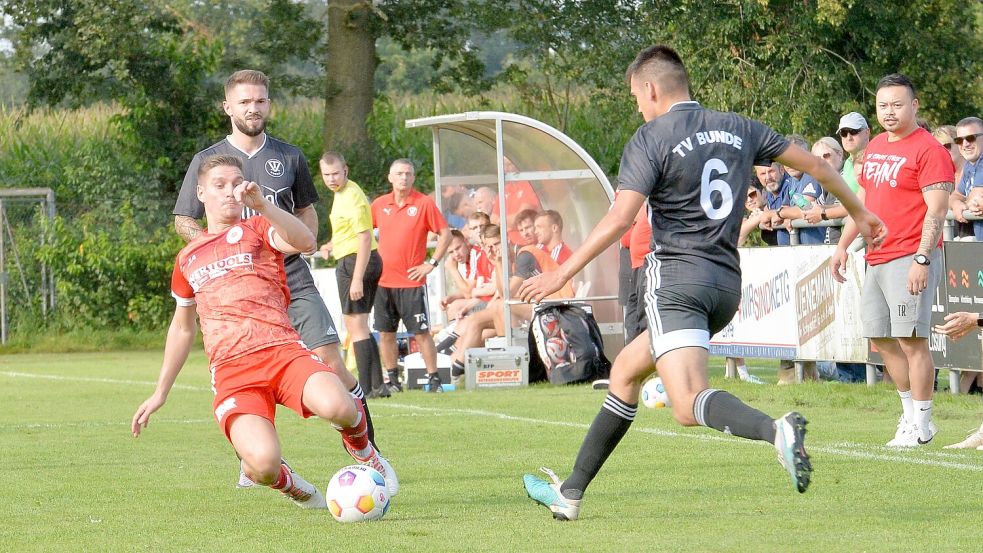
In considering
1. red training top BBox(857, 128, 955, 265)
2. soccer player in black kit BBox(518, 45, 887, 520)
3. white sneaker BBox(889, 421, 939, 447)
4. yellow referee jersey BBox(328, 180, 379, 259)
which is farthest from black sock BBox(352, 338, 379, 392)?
soccer player in black kit BBox(518, 45, 887, 520)

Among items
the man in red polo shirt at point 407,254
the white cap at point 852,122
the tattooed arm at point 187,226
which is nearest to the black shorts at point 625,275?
the white cap at point 852,122

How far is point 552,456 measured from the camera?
28.8ft

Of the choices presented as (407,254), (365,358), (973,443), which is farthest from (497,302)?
(973,443)

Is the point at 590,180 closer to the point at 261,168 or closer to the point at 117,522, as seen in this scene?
the point at 261,168

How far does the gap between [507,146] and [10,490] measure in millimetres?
10255

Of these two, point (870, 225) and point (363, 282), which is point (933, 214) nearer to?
point (870, 225)

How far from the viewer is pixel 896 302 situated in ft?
29.2

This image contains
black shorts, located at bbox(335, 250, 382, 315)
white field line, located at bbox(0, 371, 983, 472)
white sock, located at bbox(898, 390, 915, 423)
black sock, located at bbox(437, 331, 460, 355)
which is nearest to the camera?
white field line, located at bbox(0, 371, 983, 472)

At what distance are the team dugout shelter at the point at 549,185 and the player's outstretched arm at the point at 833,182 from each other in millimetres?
9609

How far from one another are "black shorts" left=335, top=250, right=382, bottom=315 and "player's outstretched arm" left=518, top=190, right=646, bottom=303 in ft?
27.2

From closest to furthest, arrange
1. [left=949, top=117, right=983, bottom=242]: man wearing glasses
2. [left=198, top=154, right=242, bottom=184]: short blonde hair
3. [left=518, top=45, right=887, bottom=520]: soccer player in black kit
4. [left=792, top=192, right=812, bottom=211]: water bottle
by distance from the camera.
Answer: [left=518, top=45, right=887, bottom=520]: soccer player in black kit, [left=198, top=154, right=242, bottom=184]: short blonde hair, [left=949, top=117, right=983, bottom=242]: man wearing glasses, [left=792, top=192, right=812, bottom=211]: water bottle

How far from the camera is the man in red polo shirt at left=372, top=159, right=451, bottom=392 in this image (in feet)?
48.8

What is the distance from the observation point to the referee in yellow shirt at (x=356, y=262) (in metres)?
13.5

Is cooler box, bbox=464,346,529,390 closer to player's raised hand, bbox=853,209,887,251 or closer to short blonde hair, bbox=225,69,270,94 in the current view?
short blonde hair, bbox=225,69,270,94
